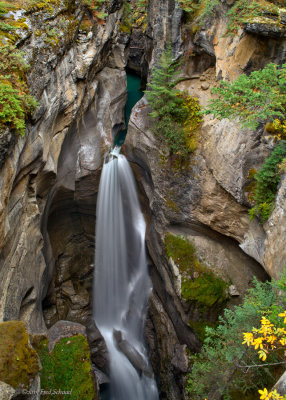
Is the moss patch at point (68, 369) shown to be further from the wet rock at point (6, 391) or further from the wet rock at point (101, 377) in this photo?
the wet rock at point (6, 391)

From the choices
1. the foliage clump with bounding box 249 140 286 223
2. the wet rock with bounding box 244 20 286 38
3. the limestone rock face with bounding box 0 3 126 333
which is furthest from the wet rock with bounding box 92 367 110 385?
the wet rock with bounding box 244 20 286 38

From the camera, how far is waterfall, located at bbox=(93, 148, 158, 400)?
599 inches

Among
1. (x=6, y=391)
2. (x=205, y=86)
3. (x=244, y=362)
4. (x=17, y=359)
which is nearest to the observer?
(x=6, y=391)

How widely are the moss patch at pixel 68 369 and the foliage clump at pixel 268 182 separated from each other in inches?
305

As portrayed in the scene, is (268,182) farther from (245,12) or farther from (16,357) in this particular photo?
(16,357)

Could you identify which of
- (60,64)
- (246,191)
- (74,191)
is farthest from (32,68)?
(246,191)

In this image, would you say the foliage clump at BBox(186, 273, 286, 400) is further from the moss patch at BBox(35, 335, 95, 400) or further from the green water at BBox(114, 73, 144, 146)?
the green water at BBox(114, 73, 144, 146)

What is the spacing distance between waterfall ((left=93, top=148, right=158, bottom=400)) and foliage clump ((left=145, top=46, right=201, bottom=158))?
156 inches

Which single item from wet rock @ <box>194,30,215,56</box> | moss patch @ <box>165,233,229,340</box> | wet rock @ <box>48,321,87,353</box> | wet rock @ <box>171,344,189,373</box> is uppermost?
wet rock @ <box>194,30,215,56</box>

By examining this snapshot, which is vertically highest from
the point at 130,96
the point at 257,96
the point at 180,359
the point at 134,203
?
the point at 130,96

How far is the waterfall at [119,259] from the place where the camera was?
15.2m

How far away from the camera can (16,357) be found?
5.30 metres

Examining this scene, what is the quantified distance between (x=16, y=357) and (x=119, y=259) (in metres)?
11.0

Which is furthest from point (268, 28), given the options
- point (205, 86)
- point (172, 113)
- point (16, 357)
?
point (16, 357)
